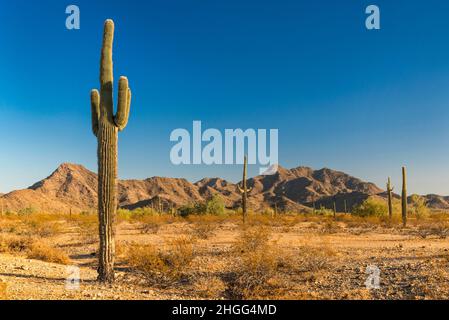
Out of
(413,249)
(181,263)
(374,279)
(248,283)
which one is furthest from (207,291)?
(413,249)

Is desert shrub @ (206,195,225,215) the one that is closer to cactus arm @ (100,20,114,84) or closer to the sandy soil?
the sandy soil

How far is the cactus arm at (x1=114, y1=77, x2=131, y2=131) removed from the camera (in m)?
8.66

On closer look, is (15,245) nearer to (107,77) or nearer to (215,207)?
(107,77)

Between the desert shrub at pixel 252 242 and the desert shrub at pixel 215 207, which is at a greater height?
the desert shrub at pixel 252 242

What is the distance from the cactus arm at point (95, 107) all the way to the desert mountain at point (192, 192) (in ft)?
222

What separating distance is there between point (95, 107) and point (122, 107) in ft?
3.65

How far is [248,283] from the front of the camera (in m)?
7.69

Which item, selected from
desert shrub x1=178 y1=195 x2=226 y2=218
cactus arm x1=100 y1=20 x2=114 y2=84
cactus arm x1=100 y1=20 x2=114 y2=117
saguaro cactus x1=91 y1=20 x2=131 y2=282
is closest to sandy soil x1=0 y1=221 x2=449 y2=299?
saguaro cactus x1=91 y1=20 x2=131 y2=282

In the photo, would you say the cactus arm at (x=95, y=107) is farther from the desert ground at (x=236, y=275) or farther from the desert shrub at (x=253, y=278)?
the desert shrub at (x=253, y=278)

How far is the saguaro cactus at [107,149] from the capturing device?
330 inches

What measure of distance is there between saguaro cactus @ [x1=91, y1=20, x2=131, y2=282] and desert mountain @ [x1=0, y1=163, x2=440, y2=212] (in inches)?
2688

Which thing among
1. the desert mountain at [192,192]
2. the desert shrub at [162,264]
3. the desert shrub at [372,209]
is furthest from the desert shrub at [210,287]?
the desert mountain at [192,192]

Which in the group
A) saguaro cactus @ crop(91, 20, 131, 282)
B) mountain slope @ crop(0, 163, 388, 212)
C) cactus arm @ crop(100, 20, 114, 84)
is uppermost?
cactus arm @ crop(100, 20, 114, 84)
